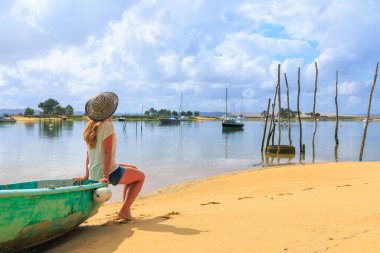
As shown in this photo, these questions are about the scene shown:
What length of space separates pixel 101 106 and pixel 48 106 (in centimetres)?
14043

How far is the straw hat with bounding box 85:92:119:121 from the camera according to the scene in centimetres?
583

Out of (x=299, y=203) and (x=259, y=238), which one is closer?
(x=259, y=238)

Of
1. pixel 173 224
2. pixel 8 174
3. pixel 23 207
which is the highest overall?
pixel 23 207

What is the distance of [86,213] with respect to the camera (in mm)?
5684

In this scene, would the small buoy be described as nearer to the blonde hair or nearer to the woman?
the woman

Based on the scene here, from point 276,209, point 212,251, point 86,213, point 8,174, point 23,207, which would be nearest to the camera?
point 212,251

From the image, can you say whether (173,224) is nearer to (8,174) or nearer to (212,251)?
(212,251)

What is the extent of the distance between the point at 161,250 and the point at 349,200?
359 cm

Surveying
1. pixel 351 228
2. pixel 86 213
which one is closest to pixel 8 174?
pixel 86 213

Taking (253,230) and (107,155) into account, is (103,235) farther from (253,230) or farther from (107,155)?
(253,230)

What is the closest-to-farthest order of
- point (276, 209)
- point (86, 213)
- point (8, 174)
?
point (86, 213), point (276, 209), point (8, 174)

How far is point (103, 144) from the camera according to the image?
5.68m

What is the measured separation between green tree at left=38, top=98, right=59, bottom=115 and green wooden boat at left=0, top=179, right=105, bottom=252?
140 m

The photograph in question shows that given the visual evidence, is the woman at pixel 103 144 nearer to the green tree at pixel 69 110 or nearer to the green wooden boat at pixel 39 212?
the green wooden boat at pixel 39 212
